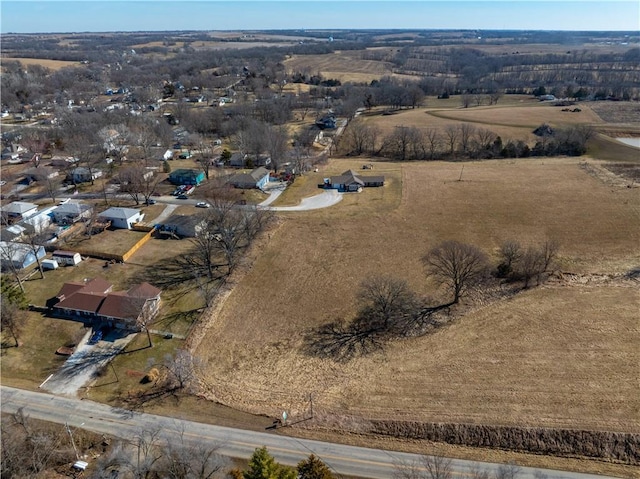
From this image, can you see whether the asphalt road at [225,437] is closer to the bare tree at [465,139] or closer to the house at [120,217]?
the house at [120,217]

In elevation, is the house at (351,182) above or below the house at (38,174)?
above

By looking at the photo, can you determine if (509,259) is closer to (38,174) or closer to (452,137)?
(452,137)

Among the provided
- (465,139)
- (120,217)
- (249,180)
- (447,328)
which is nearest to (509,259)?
(447,328)

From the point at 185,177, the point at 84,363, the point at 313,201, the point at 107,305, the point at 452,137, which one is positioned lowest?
the point at 84,363

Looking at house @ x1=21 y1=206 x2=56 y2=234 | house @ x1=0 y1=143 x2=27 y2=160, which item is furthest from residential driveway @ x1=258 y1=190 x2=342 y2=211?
house @ x1=0 y1=143 x2=27 y2=160

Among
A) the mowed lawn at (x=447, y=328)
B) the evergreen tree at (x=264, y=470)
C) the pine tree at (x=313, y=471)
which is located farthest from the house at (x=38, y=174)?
the pine tree at (x=313, y=471)

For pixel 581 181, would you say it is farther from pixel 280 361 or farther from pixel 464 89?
pixel 464 89

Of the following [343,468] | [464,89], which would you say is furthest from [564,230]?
[464,89]

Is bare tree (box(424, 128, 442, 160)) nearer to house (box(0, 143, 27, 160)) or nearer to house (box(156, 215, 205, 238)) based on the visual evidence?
house (box(156, 215, 205, 238))
